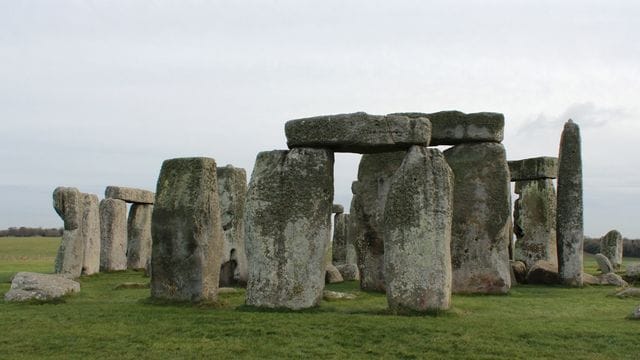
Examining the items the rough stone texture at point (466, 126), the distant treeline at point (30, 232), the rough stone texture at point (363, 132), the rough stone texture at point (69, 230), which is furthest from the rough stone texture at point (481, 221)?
the distant treeline at point (30, 232)

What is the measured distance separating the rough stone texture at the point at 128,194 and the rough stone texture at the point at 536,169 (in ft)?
44.9

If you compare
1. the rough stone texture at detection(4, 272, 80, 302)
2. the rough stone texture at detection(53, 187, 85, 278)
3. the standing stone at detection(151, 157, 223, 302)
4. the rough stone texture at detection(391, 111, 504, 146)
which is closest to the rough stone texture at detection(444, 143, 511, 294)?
the rough stone texture at detection(391, 111, 504, 146)

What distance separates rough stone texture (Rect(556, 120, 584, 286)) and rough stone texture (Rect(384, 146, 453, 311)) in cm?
822

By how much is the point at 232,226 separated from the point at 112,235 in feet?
29.5

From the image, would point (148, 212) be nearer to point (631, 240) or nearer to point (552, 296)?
point (552, 296)

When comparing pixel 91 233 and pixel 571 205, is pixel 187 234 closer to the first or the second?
pixel 571 205

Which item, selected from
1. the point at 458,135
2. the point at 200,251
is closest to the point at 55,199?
the point at 200,251

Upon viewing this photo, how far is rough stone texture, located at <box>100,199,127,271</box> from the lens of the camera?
24719 millimetres

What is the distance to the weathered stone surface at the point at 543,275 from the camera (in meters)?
18.5

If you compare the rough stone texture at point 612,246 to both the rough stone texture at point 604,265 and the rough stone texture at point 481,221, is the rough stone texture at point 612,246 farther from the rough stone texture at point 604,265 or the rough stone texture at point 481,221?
the rough stone texture at point 481,221

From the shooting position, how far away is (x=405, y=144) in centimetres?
1165

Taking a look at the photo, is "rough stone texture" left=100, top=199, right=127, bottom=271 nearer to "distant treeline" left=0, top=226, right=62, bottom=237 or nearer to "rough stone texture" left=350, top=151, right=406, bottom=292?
"rough stone texture" left=350, top=151, right=406, bottom=292

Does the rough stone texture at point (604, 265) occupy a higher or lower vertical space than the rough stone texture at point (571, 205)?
lower

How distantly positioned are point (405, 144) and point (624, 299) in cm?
642
